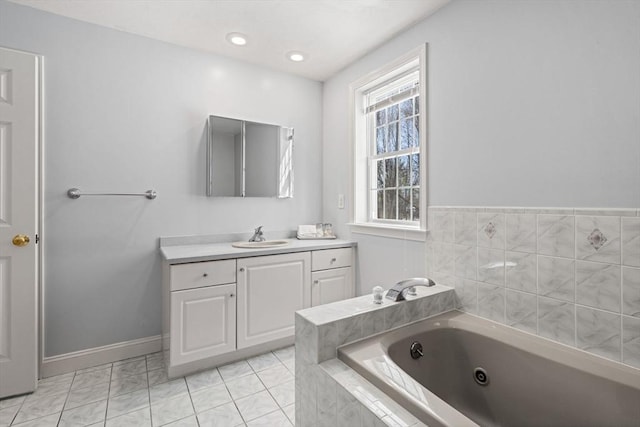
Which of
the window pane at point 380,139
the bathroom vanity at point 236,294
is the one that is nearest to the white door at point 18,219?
the bathroom vanity at point 236,294

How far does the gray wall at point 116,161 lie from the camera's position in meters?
2.08

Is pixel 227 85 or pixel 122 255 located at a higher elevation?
pixel 227 85

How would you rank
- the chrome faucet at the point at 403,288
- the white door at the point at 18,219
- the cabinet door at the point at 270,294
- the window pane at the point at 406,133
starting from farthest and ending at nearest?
the window pane at the point at 406,133, the cabinet door at the point at 270,294, the white door at the point at 18,219, the chrome faucet at the point at 403,288

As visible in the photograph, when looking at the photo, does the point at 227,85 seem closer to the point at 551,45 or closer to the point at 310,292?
the point at 310,292

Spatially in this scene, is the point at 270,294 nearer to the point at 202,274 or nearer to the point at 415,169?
the point at 202,274

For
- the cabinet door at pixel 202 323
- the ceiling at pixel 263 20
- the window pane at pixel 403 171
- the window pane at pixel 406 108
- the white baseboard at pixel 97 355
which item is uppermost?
the ceiling at pixel 263 20

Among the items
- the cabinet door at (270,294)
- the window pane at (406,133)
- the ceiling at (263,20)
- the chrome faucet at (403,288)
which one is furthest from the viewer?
the window pane at (406,133)

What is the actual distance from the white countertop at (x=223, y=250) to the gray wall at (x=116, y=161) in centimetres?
21

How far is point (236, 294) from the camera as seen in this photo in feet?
7.18

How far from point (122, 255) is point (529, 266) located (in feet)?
8.71

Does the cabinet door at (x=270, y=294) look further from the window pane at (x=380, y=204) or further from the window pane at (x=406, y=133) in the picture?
the window pane at (x=406, y=133)

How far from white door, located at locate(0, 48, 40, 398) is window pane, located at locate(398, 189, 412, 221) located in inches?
98.7

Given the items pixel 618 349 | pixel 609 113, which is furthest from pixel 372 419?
pixel 609 113

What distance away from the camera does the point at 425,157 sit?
207 cm
